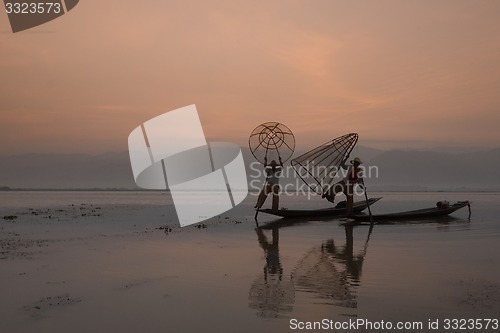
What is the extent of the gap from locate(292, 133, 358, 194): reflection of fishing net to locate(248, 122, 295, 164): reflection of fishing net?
1.67 m

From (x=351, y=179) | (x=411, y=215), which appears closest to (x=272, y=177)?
(x=351, y=179)

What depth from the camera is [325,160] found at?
96.8ft

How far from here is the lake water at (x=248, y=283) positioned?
306 inches

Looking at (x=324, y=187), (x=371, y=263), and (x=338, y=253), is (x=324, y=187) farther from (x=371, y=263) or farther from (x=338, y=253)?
(x=371, y=263)

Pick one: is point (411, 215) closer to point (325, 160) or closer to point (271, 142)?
point (325, 160)

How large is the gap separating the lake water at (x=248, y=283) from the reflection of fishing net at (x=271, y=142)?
30.9 ft

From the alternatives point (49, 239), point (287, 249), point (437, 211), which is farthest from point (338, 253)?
point (437, 211)

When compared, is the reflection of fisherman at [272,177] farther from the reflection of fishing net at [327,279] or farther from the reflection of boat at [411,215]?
the reflection of fishing net at [327,279]

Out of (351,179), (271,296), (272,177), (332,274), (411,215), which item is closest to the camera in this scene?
(271,296)

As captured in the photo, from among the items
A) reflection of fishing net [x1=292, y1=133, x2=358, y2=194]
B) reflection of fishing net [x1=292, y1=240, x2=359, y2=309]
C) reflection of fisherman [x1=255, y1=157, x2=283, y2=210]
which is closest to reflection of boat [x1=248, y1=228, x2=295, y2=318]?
reflection of fishing net [x1=292, y1=240, x2=359, y2=309]

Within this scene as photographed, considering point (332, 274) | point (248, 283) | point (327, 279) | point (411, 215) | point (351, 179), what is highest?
point (248, 283)

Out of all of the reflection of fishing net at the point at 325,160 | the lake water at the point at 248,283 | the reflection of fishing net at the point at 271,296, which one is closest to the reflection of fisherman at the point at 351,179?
the reflection of fishing net at the point at 325,160

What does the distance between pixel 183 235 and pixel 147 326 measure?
14.4 meters

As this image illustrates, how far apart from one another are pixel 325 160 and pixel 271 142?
4.41 meters
